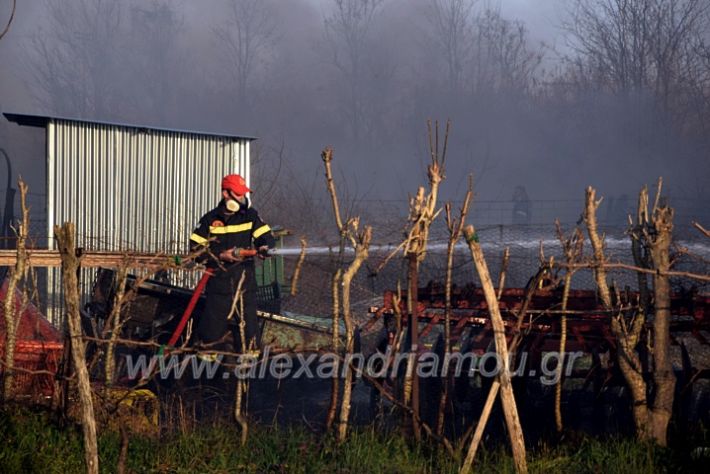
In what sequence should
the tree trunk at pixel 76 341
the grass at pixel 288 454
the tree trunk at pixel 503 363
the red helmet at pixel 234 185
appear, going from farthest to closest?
the red helmet at pixel 234 185 → the grass at pixel 288 454 → the tree trunk at pixel 503 363 → the tree trunk at pixel 76 341

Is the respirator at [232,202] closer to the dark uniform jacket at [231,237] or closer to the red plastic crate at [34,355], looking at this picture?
the dark uniform jacket at [231,237]

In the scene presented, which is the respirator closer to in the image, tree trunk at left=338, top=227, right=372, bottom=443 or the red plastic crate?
Result: the red plastic crate

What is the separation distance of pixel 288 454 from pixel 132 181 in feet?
24.4

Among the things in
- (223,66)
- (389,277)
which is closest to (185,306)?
(389,277)

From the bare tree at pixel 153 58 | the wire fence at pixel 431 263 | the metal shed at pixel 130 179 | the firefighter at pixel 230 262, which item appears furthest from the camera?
the bare tree at pixel 153 58

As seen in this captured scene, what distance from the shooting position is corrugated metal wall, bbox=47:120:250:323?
11359 mm

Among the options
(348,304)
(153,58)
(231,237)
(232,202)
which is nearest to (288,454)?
(348,304)

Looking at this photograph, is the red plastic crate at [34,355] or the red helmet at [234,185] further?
the red helmet at [234,185]

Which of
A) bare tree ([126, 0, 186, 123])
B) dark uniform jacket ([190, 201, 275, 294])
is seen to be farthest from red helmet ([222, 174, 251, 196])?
bare tree ([126, 0, 186, 123])

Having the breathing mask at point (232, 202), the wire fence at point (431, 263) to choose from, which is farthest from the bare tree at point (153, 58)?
the breathing mask at point (232, 202)

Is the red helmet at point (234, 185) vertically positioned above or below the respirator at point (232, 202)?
above

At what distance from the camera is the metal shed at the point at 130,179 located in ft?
37.2

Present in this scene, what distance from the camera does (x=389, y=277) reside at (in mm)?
15875

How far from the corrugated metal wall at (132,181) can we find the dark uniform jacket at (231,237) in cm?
355
